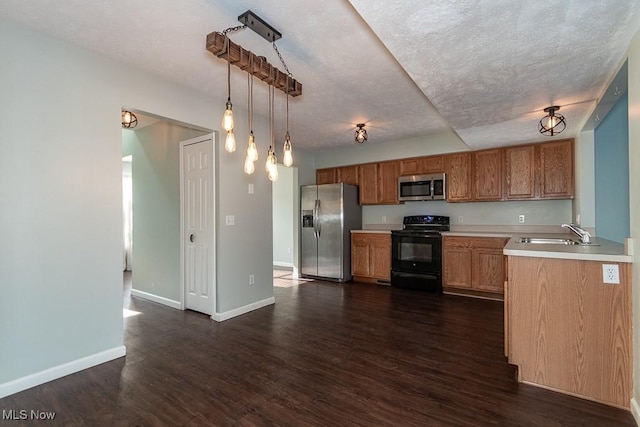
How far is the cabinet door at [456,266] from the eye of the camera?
459 cm

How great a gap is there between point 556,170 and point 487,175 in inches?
32.7

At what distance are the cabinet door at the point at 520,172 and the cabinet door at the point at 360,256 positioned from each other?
2317mm

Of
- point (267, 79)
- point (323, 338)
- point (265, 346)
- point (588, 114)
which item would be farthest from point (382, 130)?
point (265, 346)

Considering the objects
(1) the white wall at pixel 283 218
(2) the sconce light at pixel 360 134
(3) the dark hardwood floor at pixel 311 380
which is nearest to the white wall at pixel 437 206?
(1) the white wall at pixel 283 218

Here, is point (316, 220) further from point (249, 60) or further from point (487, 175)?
point (249, 60)

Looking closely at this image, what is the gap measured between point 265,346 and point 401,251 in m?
3.02

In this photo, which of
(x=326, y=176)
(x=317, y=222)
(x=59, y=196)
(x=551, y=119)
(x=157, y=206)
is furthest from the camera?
(x=326, y=176)

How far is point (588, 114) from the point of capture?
314 cm

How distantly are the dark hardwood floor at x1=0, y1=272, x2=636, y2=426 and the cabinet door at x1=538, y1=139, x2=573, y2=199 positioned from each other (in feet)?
6.53

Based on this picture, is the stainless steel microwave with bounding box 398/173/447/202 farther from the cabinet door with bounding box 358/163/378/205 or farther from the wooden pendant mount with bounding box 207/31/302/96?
the wooden pendant mount with bounding box 207/31/302/96

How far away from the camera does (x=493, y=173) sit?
15.4 feet

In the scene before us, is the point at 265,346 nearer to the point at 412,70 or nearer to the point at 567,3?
the point at 412,70

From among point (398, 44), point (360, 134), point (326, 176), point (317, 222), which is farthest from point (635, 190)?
point (326, 176)

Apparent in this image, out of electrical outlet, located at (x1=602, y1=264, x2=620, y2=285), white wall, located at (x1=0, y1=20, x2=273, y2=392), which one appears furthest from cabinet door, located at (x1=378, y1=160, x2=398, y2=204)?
electrical outlet, located at (x1=602, y1=264, x2=620, y2=285)
